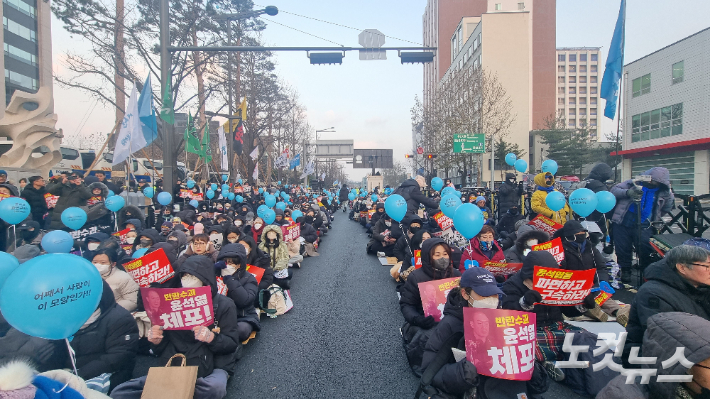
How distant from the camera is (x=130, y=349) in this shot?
367cm

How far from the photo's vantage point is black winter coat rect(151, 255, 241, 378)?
12.2 feet

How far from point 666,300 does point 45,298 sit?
13.1ft

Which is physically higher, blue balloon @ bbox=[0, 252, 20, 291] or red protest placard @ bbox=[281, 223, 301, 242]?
blue balloon @ bbox=[0, 252, 20, 291]

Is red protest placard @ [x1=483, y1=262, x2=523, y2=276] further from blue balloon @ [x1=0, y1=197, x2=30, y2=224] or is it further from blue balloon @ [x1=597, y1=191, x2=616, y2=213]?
blue balloon @ [x1=0, y1=197, x2=30, y2=224]

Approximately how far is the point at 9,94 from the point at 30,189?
32624mm

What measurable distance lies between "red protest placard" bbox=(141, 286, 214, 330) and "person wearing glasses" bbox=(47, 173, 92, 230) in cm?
667

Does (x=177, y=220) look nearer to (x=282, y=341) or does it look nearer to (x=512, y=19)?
(x=282, y=341)

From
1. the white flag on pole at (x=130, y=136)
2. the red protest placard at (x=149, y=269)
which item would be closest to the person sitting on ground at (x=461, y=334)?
the red protest placard at (x=149, y=269)

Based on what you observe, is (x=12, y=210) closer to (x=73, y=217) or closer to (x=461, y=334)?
(x=73, y=217)

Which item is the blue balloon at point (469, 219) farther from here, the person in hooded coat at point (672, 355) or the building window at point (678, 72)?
the building window at point (678, 72)

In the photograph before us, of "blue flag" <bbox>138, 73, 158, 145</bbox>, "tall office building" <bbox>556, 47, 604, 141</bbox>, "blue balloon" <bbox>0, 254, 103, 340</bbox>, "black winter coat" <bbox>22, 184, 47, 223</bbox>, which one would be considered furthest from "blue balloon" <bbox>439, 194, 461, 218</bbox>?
"tall office building" <bbox>556, 47, 604, 141</bbox>

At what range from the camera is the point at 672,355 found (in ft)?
6.21

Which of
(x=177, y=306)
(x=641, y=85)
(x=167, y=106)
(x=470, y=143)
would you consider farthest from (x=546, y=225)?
(x=641, y=85)

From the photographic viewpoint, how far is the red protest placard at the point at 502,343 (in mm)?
2752
